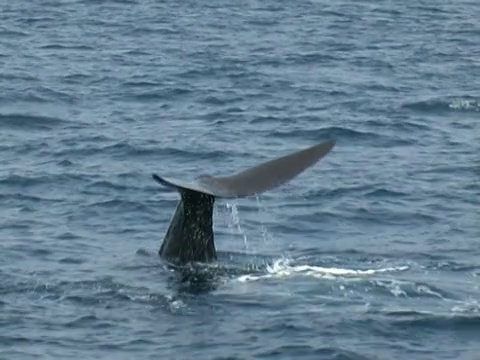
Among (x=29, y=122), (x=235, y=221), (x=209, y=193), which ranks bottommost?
(x=235, y=221)

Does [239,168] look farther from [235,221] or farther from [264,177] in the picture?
[264,177]

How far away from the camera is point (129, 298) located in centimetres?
1521

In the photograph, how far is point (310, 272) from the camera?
635 inches

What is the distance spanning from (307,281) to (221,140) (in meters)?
8.12

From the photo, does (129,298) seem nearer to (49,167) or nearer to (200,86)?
(49,167)

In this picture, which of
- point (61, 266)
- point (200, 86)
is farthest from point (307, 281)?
point (200, 86)

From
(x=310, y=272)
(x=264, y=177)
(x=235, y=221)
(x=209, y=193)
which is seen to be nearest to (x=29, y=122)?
(x=235, y=221)

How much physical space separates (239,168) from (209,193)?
22.2 feet

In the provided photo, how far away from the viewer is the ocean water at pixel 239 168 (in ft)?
47.6

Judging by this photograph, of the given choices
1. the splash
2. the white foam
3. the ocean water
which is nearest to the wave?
the ocean water

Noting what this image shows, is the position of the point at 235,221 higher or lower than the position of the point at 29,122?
lower

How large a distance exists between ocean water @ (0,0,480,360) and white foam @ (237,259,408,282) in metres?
0.04

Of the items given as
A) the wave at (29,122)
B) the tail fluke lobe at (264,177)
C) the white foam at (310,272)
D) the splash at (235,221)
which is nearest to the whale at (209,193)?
the tail fluke lobe at (264,177)

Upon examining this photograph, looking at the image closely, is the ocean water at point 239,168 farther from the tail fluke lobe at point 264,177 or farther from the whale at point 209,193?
the tail fluke lobe at point 264,177
